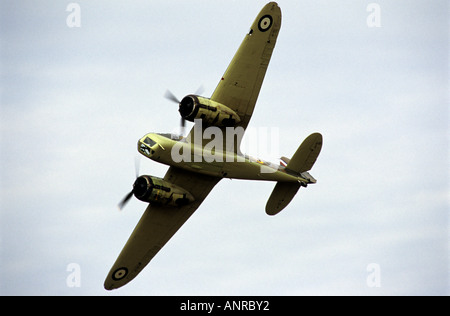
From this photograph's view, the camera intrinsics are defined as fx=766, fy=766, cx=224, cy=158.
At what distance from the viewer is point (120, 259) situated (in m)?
44.4

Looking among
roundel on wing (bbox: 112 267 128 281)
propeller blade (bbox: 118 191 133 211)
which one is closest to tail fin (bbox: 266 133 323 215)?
propeller blade (bbox: 118 191 133 211)

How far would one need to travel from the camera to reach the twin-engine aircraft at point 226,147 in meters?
39.1

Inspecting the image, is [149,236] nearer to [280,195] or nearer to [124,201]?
[124,201]

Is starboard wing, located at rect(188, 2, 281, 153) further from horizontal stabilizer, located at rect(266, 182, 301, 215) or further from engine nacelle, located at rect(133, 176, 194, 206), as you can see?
horizontal stabilizer, located at rect(266, 182, 301, 215)

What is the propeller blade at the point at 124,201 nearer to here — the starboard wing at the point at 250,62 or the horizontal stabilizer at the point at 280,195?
the starboard wing at the point at 250,62

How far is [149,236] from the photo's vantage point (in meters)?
44.0

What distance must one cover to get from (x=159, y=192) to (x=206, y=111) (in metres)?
5.16

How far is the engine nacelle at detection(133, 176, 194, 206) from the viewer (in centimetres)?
4000

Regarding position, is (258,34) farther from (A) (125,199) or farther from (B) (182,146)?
(A) (125,199)

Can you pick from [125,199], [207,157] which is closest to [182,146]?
[207,157]

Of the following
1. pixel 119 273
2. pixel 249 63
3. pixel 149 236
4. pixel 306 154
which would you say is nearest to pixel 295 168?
pixel 306 154

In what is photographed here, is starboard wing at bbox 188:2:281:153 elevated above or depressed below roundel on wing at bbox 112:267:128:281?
above

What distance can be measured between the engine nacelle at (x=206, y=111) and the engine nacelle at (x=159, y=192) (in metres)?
4.14

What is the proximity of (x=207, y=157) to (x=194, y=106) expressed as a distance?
3153 mm
